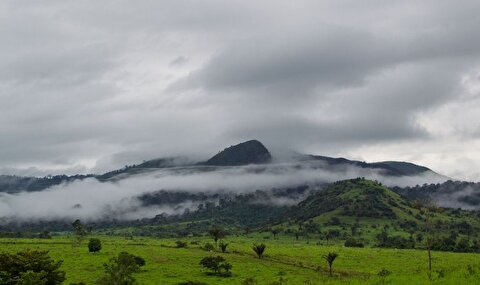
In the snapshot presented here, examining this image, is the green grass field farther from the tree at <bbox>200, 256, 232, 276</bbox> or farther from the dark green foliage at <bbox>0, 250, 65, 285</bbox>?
the dark green foliage at <bbox>0, 250, 65, 285</bbox>

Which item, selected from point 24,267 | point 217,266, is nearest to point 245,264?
point 217,266

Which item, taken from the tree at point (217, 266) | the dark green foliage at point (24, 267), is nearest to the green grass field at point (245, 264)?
the tree at point (217, 266)

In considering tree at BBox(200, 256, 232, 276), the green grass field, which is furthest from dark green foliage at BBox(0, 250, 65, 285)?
tree at BBox(200, 256, 232, 276)

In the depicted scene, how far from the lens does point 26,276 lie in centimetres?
6341

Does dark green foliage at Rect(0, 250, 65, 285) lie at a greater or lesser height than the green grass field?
greater

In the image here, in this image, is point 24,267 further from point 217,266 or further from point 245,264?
point 245,264

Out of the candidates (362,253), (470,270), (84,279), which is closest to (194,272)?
(84,279)

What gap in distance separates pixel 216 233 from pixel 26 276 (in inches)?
3915

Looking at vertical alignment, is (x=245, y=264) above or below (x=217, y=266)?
below

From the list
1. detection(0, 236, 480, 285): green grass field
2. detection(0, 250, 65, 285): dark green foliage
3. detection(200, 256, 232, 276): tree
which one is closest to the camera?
detection(0, 250, 65, 285): dark green foliage

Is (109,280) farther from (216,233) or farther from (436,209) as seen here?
(216,233)

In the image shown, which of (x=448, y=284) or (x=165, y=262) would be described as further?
(x=165, y=262)

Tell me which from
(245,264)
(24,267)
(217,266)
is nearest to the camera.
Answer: (24,267)

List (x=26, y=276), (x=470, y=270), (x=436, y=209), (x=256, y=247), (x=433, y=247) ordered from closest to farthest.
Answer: (x=470, y=270), (x=26, y=276), (x=436, y=209), (x=256, y=247), (x=433, y=247)
